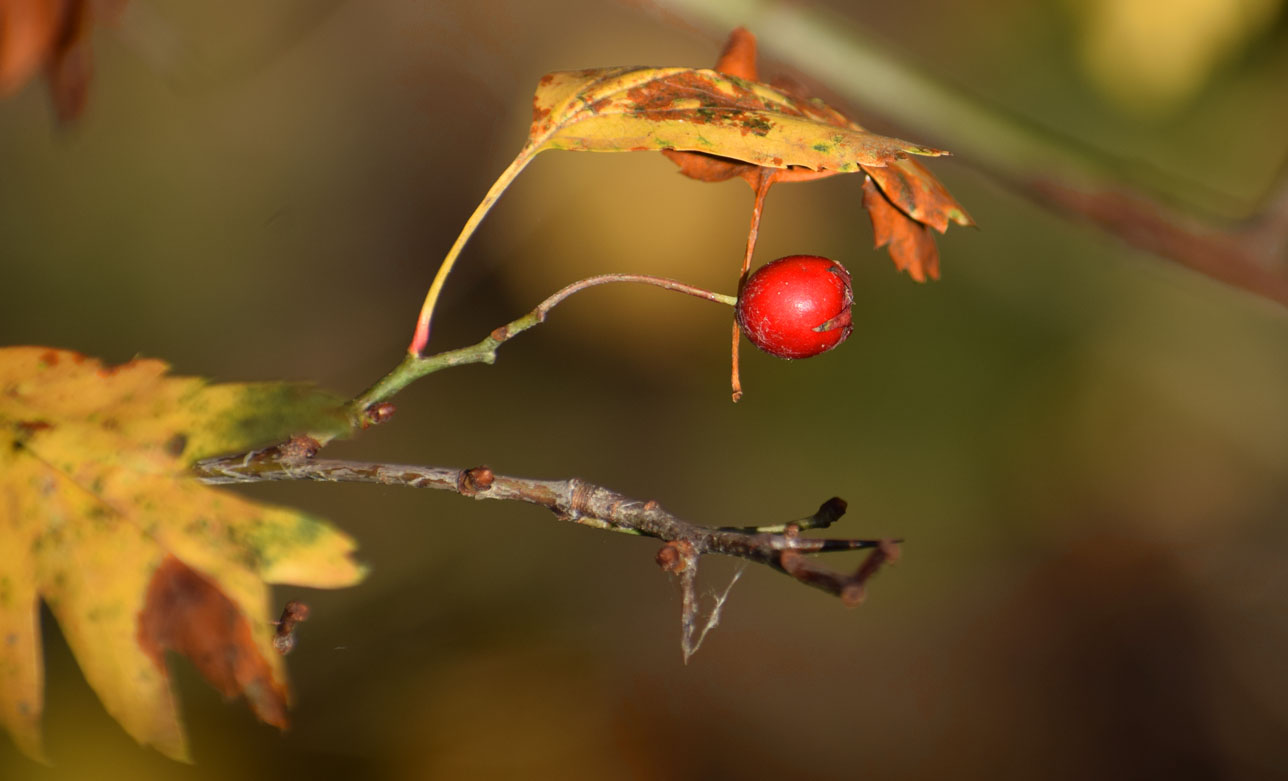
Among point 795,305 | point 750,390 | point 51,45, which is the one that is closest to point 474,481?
point 795,305

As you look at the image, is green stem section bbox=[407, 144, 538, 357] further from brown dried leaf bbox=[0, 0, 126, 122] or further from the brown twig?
brown dried leaf bbox=[0, 0, 126, 122]

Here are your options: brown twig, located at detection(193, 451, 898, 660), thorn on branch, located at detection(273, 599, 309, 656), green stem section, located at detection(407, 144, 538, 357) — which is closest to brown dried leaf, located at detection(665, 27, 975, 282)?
green stem section, located at detection(407, 144, 538, 357)

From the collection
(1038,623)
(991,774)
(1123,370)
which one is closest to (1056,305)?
(1123,370)

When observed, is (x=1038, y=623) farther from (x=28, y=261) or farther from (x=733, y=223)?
(x=28, y=261)

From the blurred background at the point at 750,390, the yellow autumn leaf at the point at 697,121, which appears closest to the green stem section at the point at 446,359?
the yellow autumn leaf at the point at 697,121

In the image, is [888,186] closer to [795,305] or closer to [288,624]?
[795,305]
